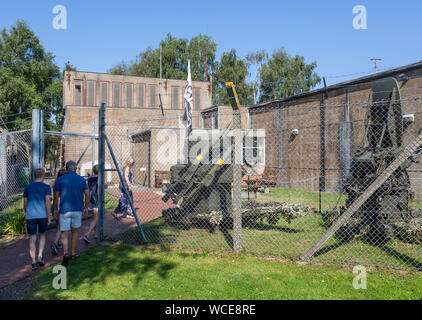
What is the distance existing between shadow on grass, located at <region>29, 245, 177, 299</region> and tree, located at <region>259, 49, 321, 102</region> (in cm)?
4236

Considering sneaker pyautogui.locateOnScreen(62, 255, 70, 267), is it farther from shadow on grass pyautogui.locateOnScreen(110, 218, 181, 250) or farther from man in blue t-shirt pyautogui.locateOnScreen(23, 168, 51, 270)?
shadow on grass pyautogui.locateOnScreen(110, 218, 181, 250)

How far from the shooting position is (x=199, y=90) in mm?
37625

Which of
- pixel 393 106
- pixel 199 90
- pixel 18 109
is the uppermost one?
pixel 199 90

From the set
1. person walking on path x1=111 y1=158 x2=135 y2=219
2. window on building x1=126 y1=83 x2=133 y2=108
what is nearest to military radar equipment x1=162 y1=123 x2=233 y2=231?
person walking on path x1=111 y1=158 x2=135 y2=219

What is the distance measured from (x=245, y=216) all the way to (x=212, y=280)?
277 centimetres

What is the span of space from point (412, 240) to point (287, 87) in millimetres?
41751

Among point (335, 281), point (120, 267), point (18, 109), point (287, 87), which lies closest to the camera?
point (335, 281)

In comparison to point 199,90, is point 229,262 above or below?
below

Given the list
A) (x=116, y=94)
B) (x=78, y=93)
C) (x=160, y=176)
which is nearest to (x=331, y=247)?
(x=160, y=176)

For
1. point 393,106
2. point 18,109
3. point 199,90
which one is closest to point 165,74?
point 199,90

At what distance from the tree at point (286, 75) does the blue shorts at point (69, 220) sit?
42488 millimetres

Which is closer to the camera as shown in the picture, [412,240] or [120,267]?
[120,267]

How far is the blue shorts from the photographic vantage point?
17.7 ft
